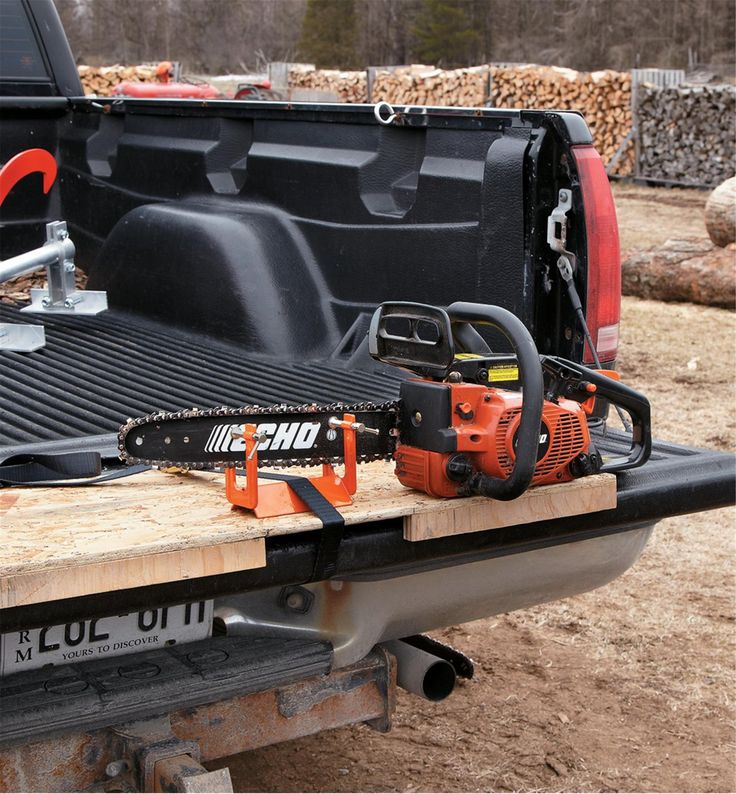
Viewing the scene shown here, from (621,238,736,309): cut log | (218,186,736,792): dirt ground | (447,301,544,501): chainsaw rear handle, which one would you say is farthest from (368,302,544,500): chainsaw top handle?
(621,238,736,309): cut log

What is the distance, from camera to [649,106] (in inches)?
803

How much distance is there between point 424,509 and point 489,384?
0.32m

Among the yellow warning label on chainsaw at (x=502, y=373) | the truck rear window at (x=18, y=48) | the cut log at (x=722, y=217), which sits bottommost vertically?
the cut log at (x=722, y=217)

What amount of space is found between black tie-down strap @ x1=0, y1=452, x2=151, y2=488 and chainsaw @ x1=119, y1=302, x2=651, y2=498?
0.13 meters

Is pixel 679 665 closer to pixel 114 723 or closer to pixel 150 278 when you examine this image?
pixel 150 278

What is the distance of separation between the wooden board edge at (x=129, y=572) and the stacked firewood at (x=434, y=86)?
20.8m

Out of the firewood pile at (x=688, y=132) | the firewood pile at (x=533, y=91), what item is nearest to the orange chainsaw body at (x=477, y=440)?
the firewood pile at (x=533, y=91)

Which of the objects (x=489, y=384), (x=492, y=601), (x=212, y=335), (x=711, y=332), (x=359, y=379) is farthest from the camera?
(x=711, y=332)

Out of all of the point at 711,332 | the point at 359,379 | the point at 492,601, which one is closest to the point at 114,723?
the point at 492,601

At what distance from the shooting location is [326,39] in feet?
134

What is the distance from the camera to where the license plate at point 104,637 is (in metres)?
2.15

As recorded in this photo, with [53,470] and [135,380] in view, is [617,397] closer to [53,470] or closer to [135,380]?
[53,470]

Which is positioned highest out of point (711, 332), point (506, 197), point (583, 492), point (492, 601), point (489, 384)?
point (506, 197)

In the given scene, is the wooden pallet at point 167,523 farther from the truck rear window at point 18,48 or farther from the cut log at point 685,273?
the cut log at point 685,273
